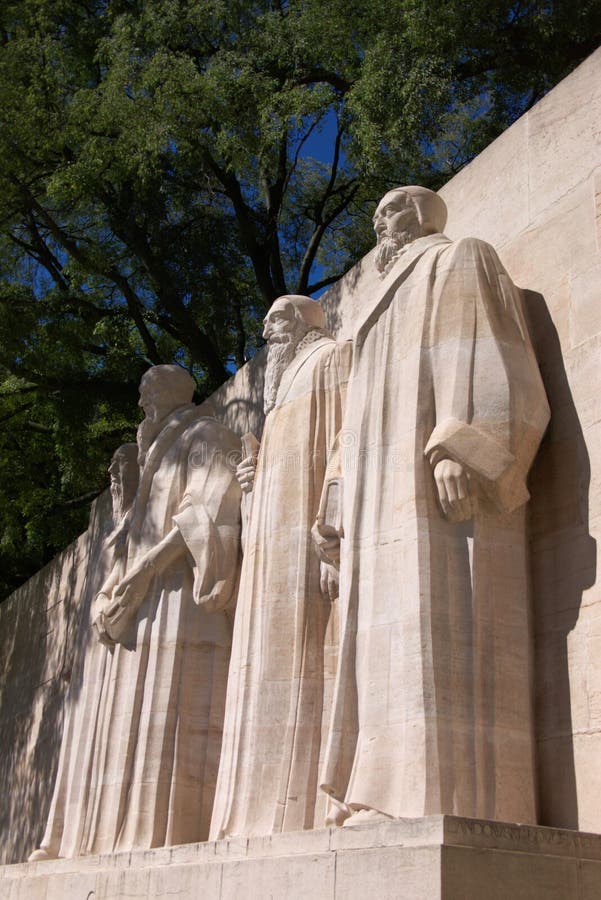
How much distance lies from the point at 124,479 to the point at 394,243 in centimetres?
384

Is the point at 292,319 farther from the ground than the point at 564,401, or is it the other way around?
the point at 292,319

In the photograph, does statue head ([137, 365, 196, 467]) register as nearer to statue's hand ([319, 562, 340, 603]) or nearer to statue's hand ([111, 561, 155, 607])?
statue's hand ([111, 561, 155, 607])

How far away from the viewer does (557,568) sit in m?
5.98

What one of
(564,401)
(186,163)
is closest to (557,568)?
(564,401)

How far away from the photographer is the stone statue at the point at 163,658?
812 centimetres

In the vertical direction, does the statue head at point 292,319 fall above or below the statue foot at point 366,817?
above

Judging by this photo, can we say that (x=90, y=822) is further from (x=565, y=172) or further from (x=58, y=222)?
Answer: (x=58, y=222)

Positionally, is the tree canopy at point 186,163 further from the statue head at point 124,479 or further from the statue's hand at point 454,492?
the statue's hand at point 454,492

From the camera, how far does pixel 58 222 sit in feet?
58.7

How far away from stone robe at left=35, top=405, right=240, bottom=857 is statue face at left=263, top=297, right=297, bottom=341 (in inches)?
41.8

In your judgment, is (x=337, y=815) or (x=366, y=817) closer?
(x=366, y=817)

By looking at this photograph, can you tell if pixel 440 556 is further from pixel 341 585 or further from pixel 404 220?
pixel 404 220

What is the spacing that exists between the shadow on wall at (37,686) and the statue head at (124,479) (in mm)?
1835

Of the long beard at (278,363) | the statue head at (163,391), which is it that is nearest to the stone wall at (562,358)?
the long beard at (278,363)
